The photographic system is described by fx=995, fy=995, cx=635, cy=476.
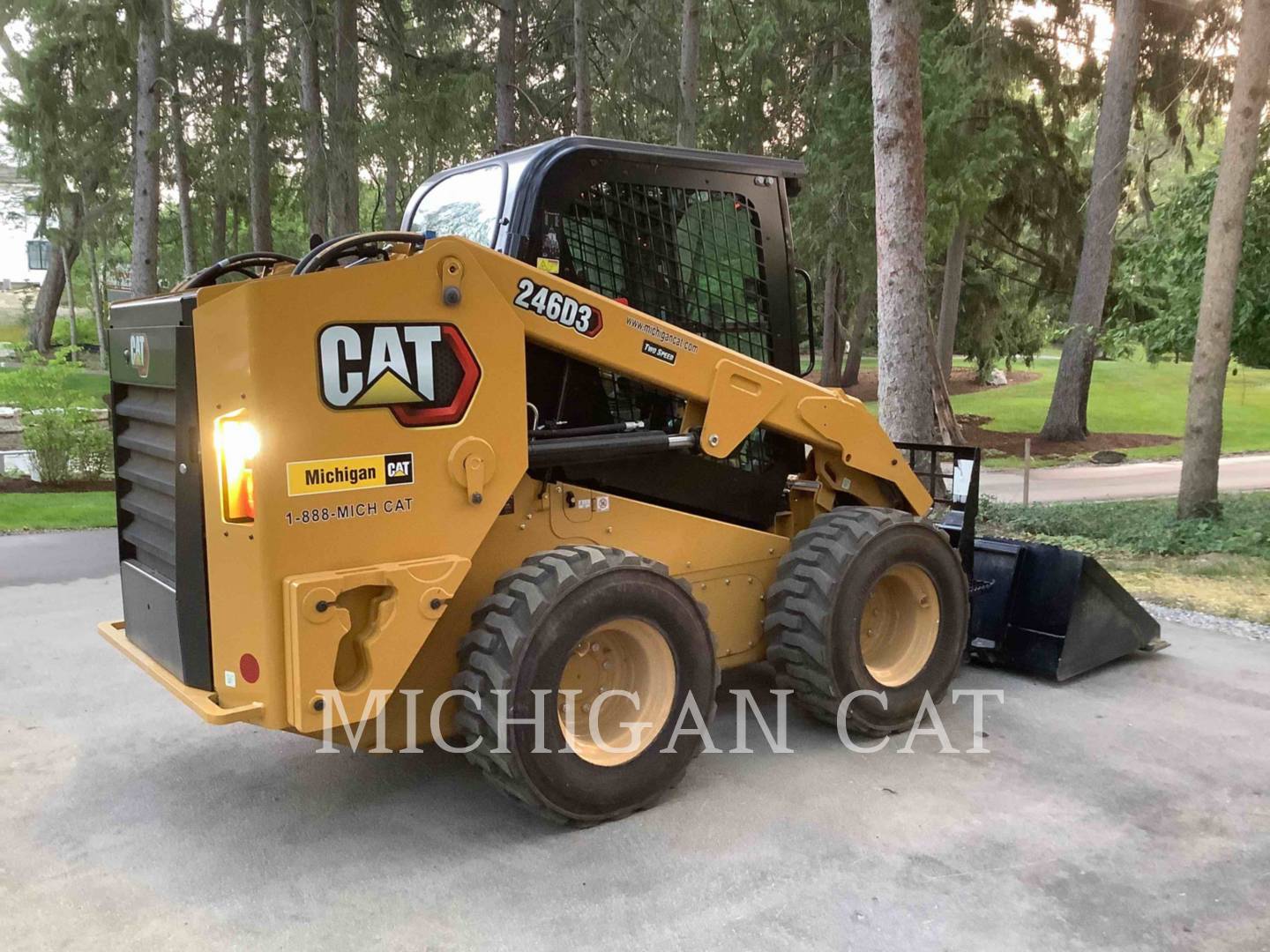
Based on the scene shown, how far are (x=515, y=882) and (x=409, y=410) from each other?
63.1 inches

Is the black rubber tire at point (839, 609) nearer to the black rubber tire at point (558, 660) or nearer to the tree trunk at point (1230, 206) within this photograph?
the black rubber tire at point (558, 660)

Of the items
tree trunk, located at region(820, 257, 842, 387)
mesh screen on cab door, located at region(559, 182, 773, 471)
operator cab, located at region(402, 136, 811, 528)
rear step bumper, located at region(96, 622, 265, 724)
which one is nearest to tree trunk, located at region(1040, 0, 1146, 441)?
tree trunk, located at region(820, 257, 842, 387)

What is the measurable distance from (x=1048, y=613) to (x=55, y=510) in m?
9.72

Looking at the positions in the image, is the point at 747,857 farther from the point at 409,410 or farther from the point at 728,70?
the point at 728,70

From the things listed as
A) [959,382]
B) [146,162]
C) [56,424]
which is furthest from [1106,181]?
[56,424]

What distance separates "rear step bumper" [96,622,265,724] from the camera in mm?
3178

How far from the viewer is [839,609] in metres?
4.32

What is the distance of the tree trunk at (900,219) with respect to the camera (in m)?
8.26

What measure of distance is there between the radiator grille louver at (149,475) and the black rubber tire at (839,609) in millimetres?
2486

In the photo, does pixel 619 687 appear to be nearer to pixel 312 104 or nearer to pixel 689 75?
pixel 689 75

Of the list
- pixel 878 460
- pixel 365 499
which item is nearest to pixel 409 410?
pixel 365 499

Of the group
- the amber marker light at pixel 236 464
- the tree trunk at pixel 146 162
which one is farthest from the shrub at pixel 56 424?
the amber marker light at pixel 236 464

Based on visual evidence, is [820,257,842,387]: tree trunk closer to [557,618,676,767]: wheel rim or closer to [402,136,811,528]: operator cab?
[402,136,811,528]: operator cab

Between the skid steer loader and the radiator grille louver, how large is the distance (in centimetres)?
2
